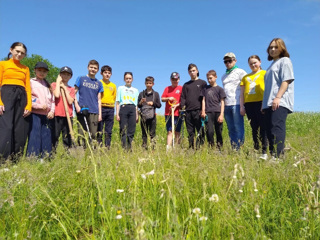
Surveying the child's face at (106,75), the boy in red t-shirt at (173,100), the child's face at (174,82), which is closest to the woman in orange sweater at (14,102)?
the child's face at (106,75)

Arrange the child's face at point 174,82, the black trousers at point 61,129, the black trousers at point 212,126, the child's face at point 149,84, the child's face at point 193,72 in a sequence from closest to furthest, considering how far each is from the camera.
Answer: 1. the black trousers at point 61,129
2. the black trousers at point 212,126
3. the child's face at point 193,72
4. the child's face at point 174,82
5. the child's face at point 149,84

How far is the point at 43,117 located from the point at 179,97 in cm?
332

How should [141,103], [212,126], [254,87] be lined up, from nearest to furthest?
[254,87], [212,126], [141,103]

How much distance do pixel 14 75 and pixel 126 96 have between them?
2.78 m

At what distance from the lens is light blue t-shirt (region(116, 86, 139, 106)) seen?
6.70 m

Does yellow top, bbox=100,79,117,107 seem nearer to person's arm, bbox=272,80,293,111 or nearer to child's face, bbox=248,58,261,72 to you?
child's face, bbox=248,58,261,72

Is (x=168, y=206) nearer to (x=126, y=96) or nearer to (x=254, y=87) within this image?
(x=254, y=87)

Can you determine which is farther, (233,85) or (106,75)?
(106,75)

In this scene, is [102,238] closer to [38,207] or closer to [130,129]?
[38,207]

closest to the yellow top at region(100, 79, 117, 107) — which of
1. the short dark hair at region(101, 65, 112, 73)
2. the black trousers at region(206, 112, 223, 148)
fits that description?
the short dark hair at region(101, 65, 112, 73)

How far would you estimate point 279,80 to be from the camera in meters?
3.90

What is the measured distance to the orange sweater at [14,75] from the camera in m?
4.42

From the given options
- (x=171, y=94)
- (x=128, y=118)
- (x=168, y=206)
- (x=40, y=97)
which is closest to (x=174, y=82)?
(x=171, y=94)

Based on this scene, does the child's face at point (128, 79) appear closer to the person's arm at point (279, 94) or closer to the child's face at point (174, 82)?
the child's face at point (174, 82)
